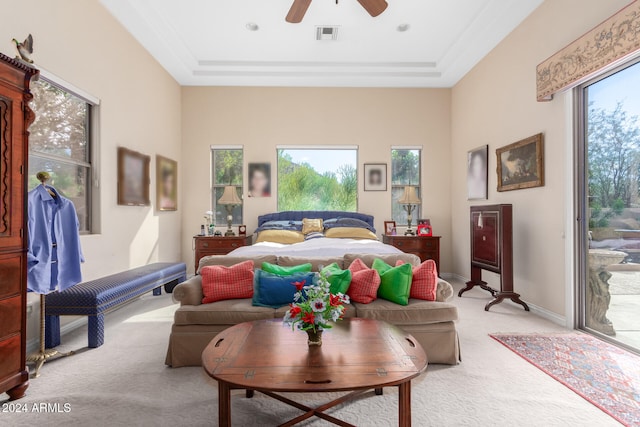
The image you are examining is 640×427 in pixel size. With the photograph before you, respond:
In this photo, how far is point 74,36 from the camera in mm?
3533

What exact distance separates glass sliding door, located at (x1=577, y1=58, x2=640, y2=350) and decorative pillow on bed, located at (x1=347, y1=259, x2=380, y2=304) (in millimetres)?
2194

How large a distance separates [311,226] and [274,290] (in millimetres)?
3066

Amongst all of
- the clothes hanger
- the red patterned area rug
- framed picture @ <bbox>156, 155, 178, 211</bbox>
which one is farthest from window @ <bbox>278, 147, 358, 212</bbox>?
the clothes hanger

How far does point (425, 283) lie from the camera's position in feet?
9.62

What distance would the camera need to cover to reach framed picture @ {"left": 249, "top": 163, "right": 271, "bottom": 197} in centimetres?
634

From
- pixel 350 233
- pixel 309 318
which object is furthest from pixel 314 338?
pixel 350 233

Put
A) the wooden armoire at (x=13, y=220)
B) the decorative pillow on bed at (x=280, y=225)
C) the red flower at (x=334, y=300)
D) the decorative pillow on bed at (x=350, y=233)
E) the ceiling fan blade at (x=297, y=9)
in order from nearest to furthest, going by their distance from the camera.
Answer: the red flower at (x=334, y=300) < the wooden armoire at (x=13, y=220) < the ceiling fan blade at (x=297, y=9) < the decorative pillow on bed at (x=350, y=233) < the decorative pillow on bed at (x=280, y=225)

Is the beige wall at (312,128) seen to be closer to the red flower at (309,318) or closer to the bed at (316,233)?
the bed at (316,233)

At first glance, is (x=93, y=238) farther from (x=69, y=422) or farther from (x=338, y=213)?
(x=338, y=213)

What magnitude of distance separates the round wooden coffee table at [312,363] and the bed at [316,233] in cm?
198

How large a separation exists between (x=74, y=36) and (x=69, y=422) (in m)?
3.53

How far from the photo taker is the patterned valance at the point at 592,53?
2.71m

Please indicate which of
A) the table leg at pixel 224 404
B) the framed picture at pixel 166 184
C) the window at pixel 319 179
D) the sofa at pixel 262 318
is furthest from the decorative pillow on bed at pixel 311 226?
the table leg at pixel 224 404

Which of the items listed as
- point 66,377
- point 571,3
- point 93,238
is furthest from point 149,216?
point 571,3
